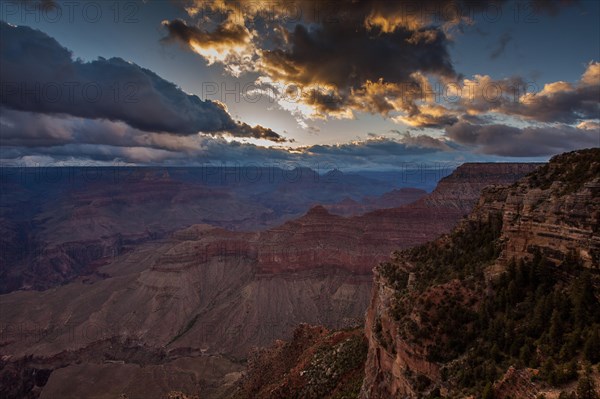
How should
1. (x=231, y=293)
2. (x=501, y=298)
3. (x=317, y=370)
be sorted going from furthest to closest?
(x=231, y=293) < (x=317, y=370) < (x=501, y=298)

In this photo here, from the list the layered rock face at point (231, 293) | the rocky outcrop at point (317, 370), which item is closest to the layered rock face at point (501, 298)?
the rocky outcrop at point (317, 370)

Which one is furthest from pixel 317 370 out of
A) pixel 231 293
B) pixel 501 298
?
pixel 231 293

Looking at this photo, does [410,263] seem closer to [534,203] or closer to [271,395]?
[534,203]

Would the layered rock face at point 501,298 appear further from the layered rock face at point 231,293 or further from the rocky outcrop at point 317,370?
the layered rock face at point 231,293

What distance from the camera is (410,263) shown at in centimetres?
3616

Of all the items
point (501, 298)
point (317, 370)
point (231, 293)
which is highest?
point (501, 298)

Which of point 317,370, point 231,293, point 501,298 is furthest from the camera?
point 231,293

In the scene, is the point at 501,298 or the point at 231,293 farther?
the point at 231,293

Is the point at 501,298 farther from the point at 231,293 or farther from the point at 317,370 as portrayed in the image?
the point at 231,293

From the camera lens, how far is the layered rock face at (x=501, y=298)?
18.4 meters

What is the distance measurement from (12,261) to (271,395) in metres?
212

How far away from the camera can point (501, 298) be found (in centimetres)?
2166

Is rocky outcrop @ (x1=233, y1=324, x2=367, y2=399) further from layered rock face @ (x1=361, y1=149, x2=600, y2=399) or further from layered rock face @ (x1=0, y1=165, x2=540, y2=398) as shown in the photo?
layered rock face @ (x1=0, y1=165, x2=540, y2=398)

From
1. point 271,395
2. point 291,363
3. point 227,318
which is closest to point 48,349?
point 227,318
